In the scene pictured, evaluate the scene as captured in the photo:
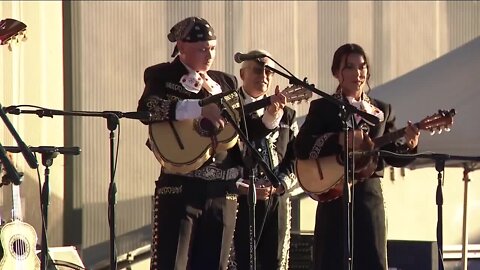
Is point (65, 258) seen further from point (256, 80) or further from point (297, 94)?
point (297, 94)

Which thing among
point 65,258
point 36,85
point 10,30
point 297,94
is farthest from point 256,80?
point 36,85

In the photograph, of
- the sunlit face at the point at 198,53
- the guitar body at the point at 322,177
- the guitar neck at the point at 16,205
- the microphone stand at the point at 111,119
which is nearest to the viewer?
the microphone stand at the point at 111,119

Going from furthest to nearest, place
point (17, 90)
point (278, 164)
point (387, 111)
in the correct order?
point (17, 90) → point (278, 164) → point (387, 111)

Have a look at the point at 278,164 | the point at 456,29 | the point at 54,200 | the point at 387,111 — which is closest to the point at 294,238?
the point at 278,164

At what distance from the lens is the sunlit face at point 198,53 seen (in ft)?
21.6

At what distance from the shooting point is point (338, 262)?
6766 millimetres

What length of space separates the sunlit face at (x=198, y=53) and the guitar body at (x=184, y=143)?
30cm

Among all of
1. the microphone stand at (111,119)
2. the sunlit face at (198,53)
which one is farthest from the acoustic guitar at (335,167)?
the microphone stand at (111,119)

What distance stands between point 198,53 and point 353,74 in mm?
866

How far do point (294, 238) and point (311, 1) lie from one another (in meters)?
3.97

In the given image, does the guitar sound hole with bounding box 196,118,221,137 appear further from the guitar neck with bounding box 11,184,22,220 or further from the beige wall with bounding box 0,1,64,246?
the beige wall with bounding box 0,1,64,246

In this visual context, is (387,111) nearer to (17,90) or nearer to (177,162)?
(177,162)

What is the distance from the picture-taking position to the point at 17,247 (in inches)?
289

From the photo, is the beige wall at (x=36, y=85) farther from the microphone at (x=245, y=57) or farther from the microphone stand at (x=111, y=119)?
the microphone at (x=245, y=57)
